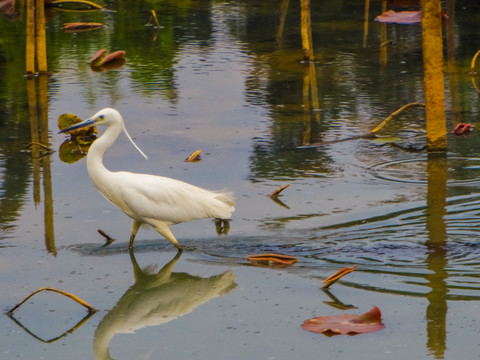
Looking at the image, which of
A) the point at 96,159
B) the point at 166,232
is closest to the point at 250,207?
the point at 166,232

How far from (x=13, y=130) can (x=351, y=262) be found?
16.9ft

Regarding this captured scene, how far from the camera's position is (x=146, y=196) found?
266 inches

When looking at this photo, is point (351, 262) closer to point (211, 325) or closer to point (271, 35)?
point (211, 325)

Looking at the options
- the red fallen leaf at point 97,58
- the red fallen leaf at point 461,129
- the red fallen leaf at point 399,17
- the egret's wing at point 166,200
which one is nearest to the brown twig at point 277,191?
the egret's wing at point 166,200

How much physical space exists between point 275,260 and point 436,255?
1.16m

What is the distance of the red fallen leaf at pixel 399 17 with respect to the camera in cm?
1622

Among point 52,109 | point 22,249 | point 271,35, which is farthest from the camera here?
point 271,35

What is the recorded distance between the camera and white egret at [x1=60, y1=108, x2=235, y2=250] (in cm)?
675

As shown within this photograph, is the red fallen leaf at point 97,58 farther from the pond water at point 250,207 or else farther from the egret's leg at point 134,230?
the egret's leg at point 134,230

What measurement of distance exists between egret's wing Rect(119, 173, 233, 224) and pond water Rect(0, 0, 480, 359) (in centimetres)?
Answer: 26

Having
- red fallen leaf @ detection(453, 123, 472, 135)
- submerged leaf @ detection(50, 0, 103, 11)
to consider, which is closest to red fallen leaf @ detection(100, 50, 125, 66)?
submerged leaf @ detection(50, 0, 103, 11)

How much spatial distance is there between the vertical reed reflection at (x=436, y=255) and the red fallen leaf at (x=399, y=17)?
7.74 metres

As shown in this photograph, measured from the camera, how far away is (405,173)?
28.1ft

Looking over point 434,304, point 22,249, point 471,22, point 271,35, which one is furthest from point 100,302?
point 471,22
